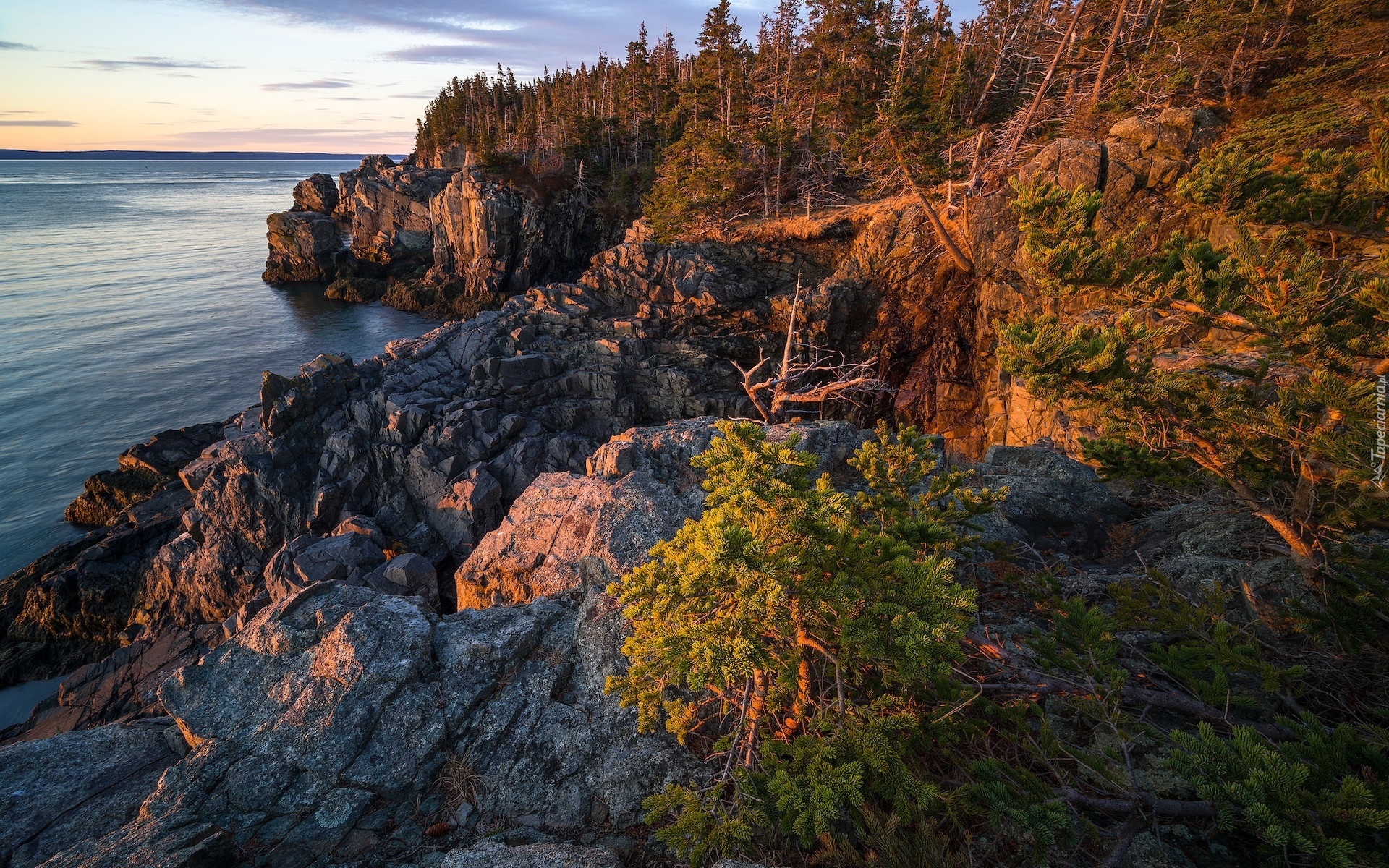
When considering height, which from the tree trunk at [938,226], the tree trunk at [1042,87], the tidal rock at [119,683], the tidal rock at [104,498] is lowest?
the tidal rock at [119,683]

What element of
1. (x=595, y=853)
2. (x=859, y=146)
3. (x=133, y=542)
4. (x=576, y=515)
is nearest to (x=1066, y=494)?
(x=576, y=515)

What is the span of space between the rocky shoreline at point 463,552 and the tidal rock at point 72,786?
29 millimetres

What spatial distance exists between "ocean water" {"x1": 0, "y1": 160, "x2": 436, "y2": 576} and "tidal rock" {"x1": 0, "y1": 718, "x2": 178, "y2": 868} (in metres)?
25.4

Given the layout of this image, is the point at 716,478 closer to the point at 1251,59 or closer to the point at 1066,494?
the point at 1066,494

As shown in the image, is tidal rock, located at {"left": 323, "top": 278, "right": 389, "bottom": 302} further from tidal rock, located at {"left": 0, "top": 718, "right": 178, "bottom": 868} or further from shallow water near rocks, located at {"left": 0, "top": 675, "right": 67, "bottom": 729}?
tidal rock, located at {"left": 0, "top": 718, "right": 178, "bottom": 868}

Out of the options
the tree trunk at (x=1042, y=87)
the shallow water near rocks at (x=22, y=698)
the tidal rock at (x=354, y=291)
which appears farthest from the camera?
the tidal rock at (x=354, y=291)

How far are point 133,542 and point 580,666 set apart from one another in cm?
2626

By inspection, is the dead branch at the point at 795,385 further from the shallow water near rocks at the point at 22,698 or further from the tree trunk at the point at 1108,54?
the shallow water near rocks at the point at 22,698

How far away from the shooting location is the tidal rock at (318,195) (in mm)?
73312

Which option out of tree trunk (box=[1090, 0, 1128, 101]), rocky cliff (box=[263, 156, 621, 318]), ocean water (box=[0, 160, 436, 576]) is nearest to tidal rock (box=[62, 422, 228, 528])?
ocean water (box=[0, 160, 436, 576])

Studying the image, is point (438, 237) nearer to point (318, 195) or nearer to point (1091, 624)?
point (318, 195)

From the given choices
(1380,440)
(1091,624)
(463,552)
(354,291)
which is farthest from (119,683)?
(354,291)

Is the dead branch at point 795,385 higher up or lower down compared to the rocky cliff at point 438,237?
lower down

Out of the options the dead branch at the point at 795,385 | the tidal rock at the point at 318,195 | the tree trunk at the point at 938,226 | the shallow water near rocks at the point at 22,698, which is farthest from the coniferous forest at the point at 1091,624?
the tidal rock at the point at 318,195
